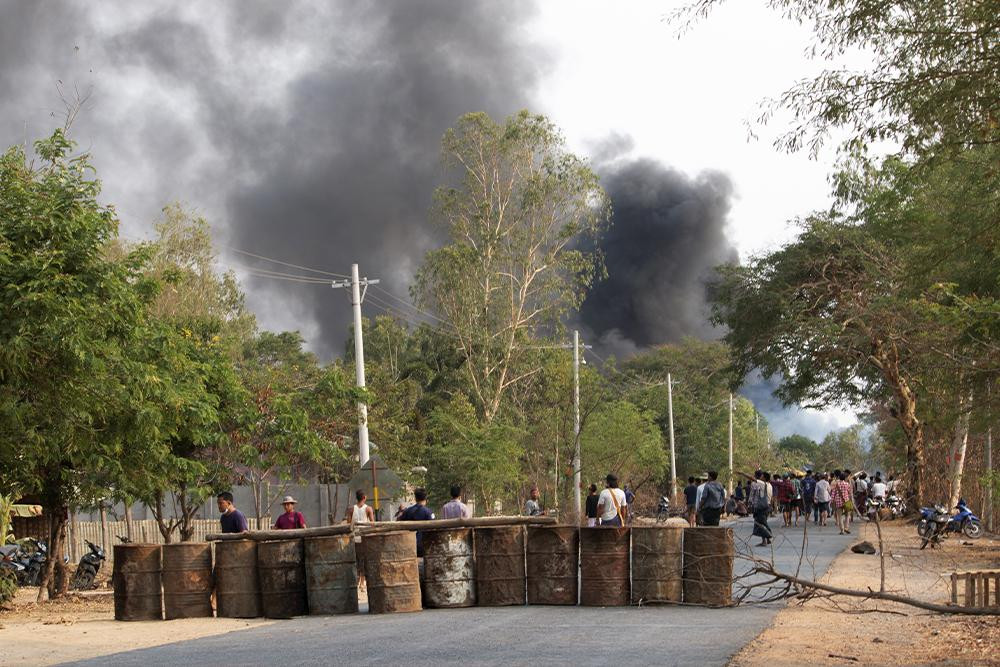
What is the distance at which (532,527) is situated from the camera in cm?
1656

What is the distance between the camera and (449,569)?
1644 cm

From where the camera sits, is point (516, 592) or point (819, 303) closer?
point (516, 592)

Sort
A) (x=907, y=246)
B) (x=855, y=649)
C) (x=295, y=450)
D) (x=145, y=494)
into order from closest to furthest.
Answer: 1. (x=855, y=649)
2. (x=145, y=494)
3. (x=295, y=450)
4. (x=907, y=246)

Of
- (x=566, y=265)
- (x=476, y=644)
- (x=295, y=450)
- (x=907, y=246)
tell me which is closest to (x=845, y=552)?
(x=907, y=246)

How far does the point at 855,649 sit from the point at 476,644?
3.66 meters

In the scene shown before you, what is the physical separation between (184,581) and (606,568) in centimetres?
548

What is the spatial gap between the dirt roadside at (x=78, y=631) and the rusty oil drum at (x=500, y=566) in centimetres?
283

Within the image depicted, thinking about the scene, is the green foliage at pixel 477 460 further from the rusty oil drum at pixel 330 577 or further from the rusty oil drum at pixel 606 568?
the rusty oil drum at pixel 606 568

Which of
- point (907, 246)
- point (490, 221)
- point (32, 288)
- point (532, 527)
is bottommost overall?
point (532, 527)

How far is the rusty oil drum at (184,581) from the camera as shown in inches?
648

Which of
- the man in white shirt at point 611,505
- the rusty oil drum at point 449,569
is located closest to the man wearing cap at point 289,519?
the rusty oil drum at point 449,569

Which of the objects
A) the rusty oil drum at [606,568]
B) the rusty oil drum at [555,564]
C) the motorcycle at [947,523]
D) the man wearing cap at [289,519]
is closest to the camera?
the rusty oil drum at [606,568]

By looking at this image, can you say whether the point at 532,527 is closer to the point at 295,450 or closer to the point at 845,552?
the point at 295,450

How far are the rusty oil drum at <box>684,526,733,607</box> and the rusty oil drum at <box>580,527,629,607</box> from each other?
784 millimetres
